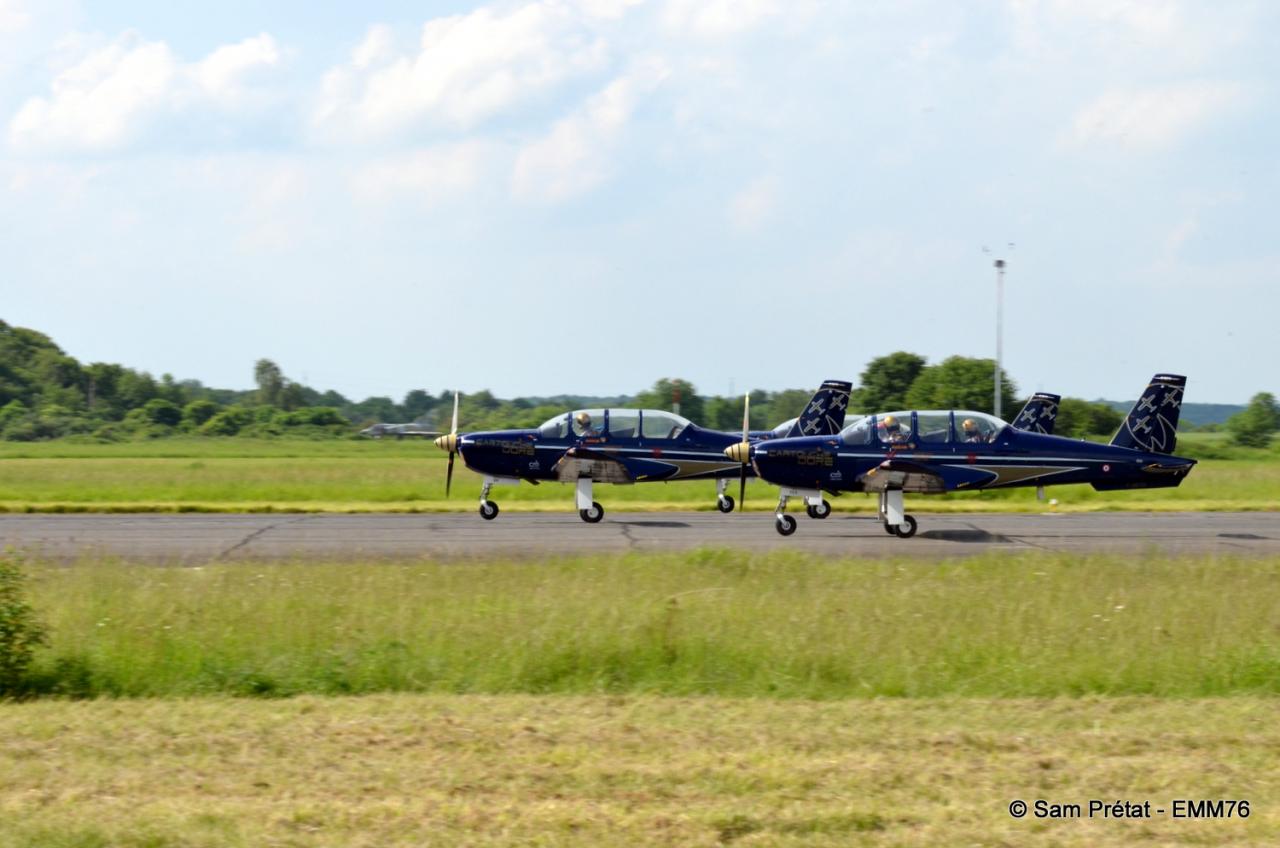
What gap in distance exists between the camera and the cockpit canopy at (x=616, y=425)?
2541 cm

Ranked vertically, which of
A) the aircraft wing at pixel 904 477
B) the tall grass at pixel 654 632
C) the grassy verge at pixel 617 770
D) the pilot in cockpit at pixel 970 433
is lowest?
the grassy verge at pixel 617 770

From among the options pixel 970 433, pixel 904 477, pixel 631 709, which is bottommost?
pixel 631 709

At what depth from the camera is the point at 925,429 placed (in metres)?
22.3

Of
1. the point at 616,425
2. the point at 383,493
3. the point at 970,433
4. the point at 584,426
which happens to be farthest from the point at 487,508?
the point at 970,433

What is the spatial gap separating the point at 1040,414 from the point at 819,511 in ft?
22.6

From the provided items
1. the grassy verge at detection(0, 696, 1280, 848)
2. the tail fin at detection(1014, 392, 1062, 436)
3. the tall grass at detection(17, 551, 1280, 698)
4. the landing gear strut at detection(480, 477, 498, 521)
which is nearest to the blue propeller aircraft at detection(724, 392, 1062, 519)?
the tail fin at detection(1014, 392, 1062, 436)

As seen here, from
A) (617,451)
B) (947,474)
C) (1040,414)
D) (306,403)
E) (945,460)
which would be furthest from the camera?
(306,403)

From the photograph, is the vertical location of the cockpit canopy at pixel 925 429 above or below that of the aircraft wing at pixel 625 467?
above

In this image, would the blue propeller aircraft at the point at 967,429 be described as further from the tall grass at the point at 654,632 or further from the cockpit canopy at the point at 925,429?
the tall grass at the point at 654,632

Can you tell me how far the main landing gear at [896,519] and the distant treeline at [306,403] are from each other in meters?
18.5

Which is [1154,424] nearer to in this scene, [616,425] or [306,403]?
[616,425]

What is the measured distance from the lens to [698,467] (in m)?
25.6

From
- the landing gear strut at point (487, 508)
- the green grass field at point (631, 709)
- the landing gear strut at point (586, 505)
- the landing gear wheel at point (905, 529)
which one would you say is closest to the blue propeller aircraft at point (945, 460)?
the landing gear wheel at point (905, 529)

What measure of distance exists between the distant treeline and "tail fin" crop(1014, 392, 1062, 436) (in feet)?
42.1
